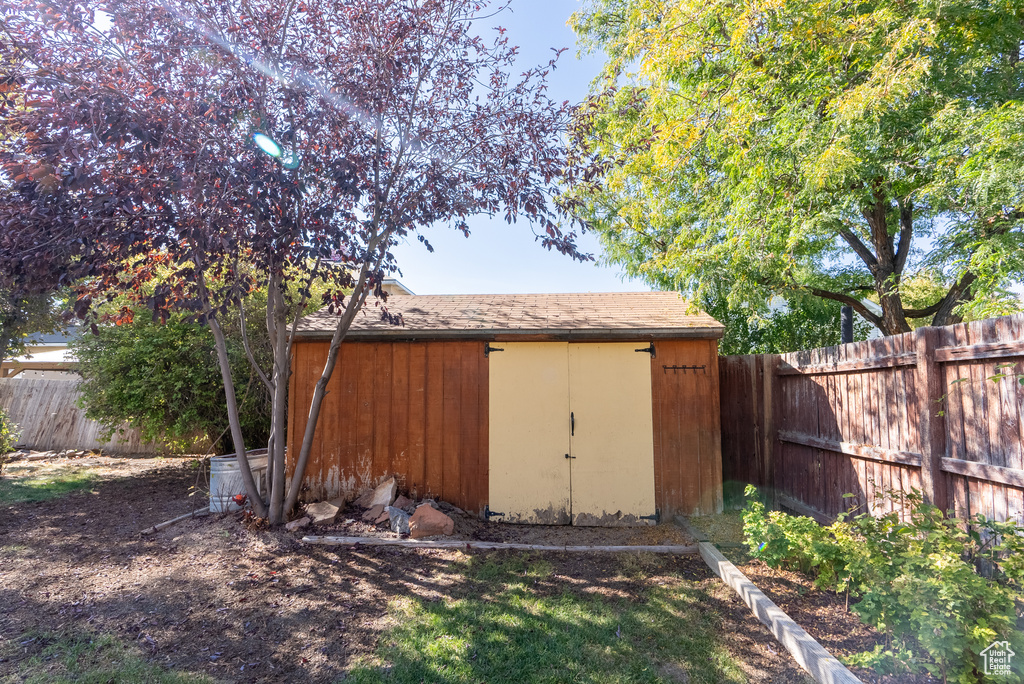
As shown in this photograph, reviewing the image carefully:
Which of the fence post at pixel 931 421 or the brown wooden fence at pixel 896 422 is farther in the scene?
the fence post at pixel 931 421

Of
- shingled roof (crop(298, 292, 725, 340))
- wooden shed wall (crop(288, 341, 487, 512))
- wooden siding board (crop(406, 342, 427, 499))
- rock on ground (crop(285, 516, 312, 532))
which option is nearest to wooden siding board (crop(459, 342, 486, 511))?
wooden shed wall (crop(288, 341, 487, 512))

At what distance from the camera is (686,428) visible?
6102 mm

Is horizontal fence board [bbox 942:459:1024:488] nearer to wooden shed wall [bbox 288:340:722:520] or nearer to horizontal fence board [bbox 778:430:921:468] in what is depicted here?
horizontal fence board [bbox 778:430:921:468]

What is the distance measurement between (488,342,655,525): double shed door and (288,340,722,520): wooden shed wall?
173mm

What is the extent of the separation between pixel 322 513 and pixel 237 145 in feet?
12.5

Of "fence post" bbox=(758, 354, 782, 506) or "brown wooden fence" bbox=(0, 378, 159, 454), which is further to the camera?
"brown wooden fence" bbox=(0, 378, 159, 454)

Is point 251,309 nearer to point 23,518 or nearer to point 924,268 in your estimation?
point 23,518

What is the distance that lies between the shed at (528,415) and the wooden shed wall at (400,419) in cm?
1

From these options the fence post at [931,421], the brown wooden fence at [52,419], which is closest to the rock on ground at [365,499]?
the fence post at [931,421]

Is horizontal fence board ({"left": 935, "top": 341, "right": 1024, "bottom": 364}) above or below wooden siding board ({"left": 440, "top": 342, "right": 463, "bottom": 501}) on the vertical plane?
above

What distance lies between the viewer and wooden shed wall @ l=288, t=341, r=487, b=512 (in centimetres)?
622

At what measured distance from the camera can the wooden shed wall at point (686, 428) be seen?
604cm

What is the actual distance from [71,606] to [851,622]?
5458 mm

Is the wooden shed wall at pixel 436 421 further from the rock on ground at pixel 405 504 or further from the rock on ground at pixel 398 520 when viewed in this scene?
the rock on ground at pixel 398 520
